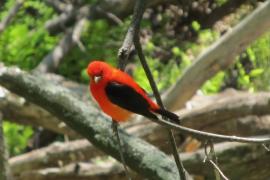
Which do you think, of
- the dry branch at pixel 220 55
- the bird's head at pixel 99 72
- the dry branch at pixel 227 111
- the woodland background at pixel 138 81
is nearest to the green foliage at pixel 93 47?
the woodland background at pixel 138 81

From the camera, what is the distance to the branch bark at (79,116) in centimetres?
234

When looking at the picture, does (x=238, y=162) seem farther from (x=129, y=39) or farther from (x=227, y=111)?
(x=129, y=39)

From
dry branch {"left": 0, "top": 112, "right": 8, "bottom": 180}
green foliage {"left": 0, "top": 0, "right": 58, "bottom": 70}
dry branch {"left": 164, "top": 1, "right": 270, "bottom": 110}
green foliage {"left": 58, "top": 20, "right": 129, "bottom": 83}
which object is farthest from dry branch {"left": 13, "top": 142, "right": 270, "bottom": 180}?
green foliage {"left": 0, "top": 0, "right": 58, "bottom": 70}

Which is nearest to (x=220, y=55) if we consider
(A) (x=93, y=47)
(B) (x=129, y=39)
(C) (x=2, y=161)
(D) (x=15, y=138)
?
(C) (x=2, y=161)

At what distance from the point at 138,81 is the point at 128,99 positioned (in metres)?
3.49

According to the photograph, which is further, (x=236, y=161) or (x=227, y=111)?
(x=227, y=111)

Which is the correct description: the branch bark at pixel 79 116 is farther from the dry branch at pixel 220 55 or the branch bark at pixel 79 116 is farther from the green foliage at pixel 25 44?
the green foliage at pixel 25 44

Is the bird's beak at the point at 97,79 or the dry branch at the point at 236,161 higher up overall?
the dry branch at the point at 236,161

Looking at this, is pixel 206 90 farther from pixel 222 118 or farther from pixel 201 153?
pixel 201 153

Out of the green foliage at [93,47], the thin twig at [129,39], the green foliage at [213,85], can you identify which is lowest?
the thin twig at [129,39]

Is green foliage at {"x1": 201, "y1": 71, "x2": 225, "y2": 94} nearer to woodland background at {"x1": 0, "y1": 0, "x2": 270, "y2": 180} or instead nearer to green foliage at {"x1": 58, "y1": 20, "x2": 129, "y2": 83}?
woodland background at {"x1": 0, "y1": 0, "x2": 270, "y2": 180}

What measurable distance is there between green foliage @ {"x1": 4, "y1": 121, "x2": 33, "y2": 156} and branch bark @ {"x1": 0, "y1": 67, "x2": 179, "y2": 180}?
267 cm

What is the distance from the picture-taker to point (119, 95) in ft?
4.96

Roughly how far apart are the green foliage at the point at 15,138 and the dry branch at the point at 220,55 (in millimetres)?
1641
